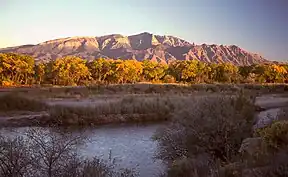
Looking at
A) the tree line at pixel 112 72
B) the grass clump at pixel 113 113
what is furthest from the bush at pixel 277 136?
the tree line at pixel 112 72

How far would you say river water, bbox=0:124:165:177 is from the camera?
16.1m

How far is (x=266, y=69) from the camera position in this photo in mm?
86688

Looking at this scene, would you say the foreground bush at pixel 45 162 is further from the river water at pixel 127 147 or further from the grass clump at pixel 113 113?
the grass clump at pixel 113 113

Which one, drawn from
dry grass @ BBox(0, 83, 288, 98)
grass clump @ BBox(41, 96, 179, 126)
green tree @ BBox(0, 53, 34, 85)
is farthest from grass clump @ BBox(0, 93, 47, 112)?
green tree @ BBox(0, 53, 34, 85)

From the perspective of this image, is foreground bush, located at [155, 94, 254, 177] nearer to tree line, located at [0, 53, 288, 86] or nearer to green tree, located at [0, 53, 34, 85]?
tree line, located at [0, 53, 288, 86]

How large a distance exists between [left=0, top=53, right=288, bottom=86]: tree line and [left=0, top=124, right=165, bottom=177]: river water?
130 ft

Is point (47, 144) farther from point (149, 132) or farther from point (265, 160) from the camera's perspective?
point (149, 132)

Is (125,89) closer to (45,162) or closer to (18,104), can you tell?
(18,104)

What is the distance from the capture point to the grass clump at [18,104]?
3603 centimetres

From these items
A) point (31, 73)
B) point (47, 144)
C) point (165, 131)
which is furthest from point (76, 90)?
point (47, 144)

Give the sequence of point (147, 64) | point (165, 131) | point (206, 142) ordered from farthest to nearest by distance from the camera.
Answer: point (147, 64) < point (165, 131) < point (206, 142)

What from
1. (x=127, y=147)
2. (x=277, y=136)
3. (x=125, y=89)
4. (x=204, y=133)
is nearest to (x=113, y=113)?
(x=127, y=147)

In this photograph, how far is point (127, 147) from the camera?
68.2 feet

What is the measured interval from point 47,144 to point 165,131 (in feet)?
24.6
